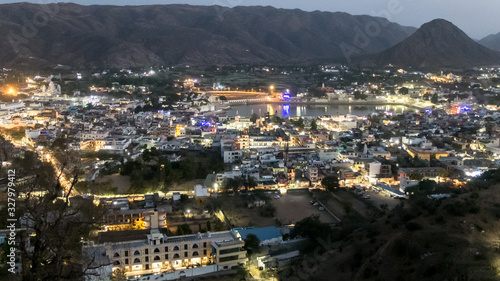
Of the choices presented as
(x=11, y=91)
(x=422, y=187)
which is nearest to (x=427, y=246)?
(x=422, y=187)

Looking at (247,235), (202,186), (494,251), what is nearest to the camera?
(494,251)

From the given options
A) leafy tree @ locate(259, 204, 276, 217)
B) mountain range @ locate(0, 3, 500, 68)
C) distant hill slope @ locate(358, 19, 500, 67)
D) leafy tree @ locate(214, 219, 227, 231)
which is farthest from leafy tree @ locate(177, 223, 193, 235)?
distant hill slope @ locate(358, 19, 500, 67)

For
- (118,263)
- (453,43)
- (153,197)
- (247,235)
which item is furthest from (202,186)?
(453,43)

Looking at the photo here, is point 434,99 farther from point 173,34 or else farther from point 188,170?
point 173,34

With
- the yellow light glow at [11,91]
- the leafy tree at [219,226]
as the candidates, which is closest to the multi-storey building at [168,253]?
the leafy tree at [219,226]

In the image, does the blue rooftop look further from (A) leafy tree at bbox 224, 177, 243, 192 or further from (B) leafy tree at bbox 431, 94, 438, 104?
(B) leafy tree at bbox 431, 94, 438, 104

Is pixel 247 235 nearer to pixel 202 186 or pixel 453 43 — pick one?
pixel 202 186
